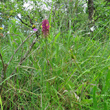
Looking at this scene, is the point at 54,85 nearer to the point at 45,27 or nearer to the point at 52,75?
the point at 52,75

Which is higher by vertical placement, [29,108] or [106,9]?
[106,9]

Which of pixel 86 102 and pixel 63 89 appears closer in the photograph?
pixel 86 102

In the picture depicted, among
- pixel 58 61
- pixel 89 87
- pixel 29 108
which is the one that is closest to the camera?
pixel 29 108

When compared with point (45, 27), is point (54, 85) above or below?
below

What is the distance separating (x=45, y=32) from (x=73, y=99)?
1.36 ft

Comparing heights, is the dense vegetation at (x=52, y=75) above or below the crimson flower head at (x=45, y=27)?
below

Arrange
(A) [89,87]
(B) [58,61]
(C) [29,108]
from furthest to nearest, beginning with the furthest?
1. (B) [58,61]
2. (A) [89,87]
3. (C) [29,108]

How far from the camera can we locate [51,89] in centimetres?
66

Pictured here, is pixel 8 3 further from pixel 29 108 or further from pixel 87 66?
pixel 29 108

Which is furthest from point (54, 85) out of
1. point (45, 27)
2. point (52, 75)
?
point (45, 27)

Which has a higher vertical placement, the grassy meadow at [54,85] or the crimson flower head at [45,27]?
the crimson flower head at [45,27]

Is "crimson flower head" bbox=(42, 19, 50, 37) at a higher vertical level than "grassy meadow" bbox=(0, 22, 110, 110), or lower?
higher

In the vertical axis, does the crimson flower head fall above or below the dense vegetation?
above

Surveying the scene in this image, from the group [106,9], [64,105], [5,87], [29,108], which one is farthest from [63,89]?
[106,9]
